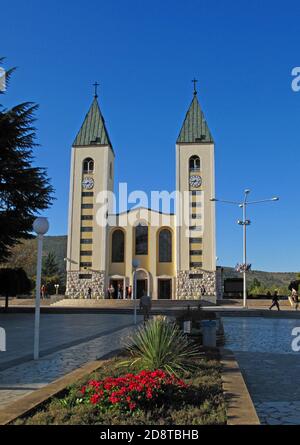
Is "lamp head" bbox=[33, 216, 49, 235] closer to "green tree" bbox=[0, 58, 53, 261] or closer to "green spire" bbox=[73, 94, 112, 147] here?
"green tree" bbox=[0, 58, 53, 261]

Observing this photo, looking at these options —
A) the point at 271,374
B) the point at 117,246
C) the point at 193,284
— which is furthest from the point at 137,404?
the point at 117,246

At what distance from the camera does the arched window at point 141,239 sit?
188 feet

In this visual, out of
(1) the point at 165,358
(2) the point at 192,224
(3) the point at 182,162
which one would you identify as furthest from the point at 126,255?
(1) the point at 165,358

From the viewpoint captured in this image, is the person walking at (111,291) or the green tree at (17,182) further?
the person walking at (111,291)

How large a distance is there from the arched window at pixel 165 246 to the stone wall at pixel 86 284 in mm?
7557

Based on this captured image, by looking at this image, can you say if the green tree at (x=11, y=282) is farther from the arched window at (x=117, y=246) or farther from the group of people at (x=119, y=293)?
the arched window at (x=117, y=246)

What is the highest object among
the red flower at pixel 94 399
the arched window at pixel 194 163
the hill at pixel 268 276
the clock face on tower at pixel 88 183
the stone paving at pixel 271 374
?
the arched window at pixel 194 163

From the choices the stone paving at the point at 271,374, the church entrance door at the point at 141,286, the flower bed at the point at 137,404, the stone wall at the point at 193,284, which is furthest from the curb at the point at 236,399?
the church entrance door at the point at 141,286

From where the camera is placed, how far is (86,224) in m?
55.7

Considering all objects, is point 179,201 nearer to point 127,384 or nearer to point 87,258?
point 87,258

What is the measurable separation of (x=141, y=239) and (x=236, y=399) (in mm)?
52398

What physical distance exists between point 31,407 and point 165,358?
2.53m

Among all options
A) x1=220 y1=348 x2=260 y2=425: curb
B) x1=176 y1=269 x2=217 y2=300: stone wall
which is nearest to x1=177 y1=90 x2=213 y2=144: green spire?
x1=176 y1=269 x2=217 y2=300: stone wall

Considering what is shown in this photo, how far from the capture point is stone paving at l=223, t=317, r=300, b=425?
18.8 ft
